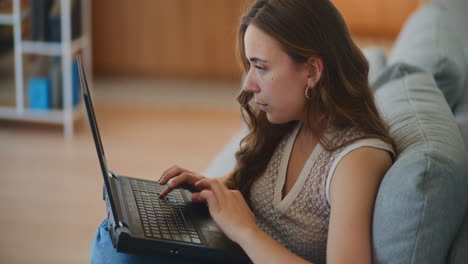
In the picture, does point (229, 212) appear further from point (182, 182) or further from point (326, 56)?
point (326, 56)

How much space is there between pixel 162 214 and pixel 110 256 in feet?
0.42

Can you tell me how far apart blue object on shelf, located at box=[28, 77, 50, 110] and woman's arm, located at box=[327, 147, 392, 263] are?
9.00 ft

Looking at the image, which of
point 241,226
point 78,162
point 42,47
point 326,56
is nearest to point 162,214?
point 241,226

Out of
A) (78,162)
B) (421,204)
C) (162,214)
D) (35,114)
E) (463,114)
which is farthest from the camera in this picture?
(35,114)

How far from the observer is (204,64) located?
4.93 m

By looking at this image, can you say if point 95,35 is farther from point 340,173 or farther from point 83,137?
point 340,173

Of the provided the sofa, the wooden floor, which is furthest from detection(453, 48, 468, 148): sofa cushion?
the wooden floor

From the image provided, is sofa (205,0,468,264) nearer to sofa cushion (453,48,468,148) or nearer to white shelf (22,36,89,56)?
sofa cushion (453,48,468,148)

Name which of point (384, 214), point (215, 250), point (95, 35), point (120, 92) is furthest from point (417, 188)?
point (95, 35)

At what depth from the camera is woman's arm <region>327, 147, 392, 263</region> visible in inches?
43.2

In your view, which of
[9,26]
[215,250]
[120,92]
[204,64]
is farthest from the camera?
[204,64]

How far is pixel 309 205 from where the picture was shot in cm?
126

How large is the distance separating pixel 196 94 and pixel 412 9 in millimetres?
1630

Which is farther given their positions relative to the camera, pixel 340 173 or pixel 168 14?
pixel 168 14
